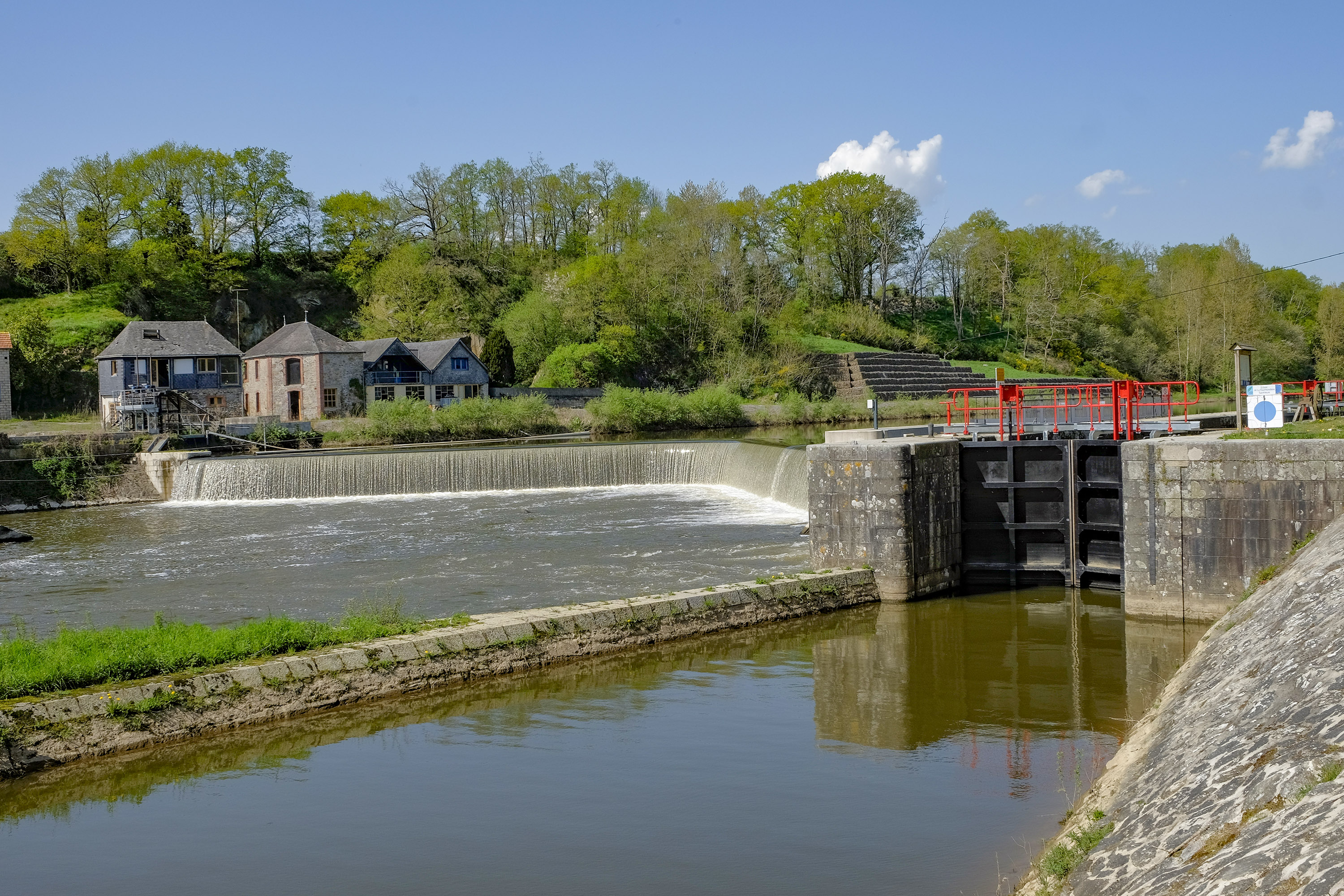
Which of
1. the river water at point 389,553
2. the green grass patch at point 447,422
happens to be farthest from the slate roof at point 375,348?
the river water at point 389,553

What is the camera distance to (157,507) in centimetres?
3062

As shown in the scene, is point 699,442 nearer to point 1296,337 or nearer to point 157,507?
point 157,507

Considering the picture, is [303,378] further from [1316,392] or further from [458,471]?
[1316,392]

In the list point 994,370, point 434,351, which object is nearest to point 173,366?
point 434,351

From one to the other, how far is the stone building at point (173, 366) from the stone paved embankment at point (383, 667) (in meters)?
35.3

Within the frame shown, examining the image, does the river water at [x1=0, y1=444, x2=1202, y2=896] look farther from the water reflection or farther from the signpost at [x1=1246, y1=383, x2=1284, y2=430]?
the signpost at [x1=1246, y1=383, x2=1284, y2=430]

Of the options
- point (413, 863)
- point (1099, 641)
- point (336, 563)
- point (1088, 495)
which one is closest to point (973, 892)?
point (413, 863)

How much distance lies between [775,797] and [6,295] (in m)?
67.5

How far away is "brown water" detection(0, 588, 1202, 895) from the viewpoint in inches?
292

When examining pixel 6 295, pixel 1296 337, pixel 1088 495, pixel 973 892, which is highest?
pixel 6 295

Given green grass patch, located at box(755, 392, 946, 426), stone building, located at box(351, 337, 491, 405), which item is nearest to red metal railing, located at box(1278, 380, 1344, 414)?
green grass patch, located at box(755, 392, 946, 426)

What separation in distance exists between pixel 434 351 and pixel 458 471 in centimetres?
2561

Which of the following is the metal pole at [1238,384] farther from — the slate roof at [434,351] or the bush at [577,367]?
the bush at [577,367]

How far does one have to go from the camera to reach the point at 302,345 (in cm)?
4984
